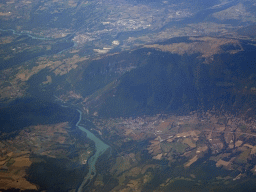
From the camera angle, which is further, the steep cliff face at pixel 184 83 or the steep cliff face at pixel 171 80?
the steep cliff face at pixel 171 80

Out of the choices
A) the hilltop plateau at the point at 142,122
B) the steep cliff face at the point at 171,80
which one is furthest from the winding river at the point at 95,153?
the steep cliff face at the point at 171,80

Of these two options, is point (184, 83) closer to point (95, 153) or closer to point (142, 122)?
point (142, 122)

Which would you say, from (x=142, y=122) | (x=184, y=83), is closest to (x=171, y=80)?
(x=184, y=83)

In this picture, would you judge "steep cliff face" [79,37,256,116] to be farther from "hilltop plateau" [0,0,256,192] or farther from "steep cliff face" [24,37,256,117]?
"hilltop plateau" [0,0,256,192]

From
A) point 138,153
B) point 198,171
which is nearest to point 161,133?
point 138,153

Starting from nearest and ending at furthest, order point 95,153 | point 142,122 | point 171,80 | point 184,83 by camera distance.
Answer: point 95,153, point 142,122, point 184,83, point 171,80

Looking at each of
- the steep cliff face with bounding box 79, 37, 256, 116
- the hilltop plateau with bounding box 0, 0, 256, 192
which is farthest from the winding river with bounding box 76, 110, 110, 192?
the steep cliff face with bounding box 79, 37, 256, 116

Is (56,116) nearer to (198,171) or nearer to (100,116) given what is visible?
(100,116)

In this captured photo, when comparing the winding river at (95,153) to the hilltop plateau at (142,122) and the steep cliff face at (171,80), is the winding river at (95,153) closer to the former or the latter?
the hilltop plateau at (142,122)

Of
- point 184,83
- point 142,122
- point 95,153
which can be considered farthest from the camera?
point 184,83

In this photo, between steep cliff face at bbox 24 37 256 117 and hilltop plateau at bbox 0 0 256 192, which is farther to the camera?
steep cliff face at bbox 24 37 256 117

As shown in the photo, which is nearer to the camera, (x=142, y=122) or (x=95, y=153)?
(x=95, y=153)
